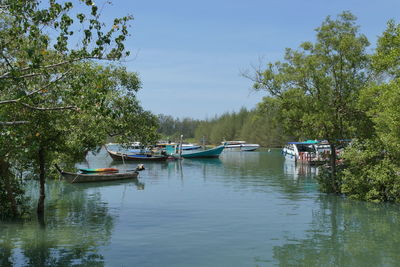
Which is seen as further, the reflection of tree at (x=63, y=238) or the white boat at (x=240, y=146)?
the white boat at (x=240, y=146)

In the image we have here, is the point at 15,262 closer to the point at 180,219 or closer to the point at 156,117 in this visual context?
the point at 180,219

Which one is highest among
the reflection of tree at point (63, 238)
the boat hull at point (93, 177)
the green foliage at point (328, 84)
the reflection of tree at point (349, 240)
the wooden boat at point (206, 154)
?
the green foliage at point (328, 84)

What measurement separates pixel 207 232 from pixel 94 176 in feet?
68.2

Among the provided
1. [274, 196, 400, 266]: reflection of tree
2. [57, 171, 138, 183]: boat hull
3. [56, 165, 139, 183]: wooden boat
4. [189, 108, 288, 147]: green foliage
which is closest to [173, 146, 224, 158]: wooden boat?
[189, 108, 288, 147]: green foliage

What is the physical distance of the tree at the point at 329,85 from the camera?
974 inches

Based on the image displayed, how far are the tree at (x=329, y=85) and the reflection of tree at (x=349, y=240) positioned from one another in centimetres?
487

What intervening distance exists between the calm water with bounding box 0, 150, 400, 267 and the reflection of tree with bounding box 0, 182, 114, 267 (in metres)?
0.03

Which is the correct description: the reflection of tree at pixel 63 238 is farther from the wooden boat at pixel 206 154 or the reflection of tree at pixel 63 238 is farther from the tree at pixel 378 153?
the wooden boat at pixel 206 154

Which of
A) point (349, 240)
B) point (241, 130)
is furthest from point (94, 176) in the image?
point (241, 130)

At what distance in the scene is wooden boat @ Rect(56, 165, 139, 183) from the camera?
112 ft

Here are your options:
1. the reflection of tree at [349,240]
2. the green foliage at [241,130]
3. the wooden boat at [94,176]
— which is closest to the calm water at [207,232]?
the reflection of tree at [349,240]

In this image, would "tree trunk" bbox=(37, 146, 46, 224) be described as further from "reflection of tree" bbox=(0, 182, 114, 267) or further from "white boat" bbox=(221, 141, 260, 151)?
"white boat" bbox=(221, 141, 260, 151)

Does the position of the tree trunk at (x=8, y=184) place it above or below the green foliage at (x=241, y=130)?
below

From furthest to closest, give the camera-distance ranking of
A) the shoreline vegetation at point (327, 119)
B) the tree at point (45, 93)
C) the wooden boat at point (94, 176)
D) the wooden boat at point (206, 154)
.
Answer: the wooden boat at point (206, 154)
the wooden boat at point (94, 176)
the shoreline vegetation at point (327, 119)
the tree at point (45, 93)
